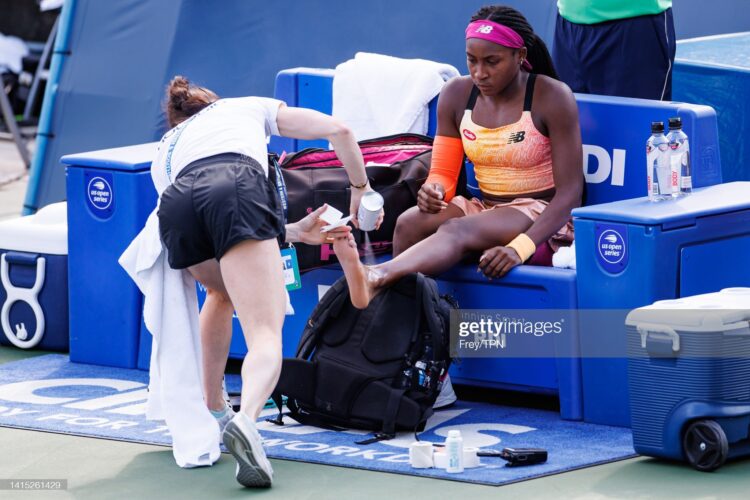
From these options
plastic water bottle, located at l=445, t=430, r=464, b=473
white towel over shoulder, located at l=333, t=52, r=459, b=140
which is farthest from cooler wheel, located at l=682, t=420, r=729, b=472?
white towel over shoulder, located at l=333, t=52, r=459, b=140

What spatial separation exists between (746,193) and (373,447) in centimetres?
157

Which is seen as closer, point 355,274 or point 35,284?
point 355,274

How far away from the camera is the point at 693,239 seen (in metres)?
5.00

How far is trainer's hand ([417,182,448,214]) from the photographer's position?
5473 millimetres

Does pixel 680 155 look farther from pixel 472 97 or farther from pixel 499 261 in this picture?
pixel 472 97

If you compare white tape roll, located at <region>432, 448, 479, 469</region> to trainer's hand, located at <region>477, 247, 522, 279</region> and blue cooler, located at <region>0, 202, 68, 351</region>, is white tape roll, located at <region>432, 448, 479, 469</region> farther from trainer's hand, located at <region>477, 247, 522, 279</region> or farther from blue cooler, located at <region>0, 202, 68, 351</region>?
blue cooler, located at <region>0, 202, 68, 351</region>

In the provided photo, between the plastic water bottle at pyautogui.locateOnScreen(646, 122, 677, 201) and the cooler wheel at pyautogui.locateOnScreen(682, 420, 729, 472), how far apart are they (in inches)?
38.6

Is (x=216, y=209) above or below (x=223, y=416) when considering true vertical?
above

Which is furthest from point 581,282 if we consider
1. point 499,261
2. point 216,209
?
Answer: point 216,209

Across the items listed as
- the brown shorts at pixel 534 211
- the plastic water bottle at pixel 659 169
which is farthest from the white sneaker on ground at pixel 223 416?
the plastic water bottle at pixel 659 169

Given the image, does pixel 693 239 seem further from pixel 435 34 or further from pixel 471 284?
pixel 435 34

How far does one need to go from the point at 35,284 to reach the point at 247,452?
245 cm

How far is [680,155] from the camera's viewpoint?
5195mm

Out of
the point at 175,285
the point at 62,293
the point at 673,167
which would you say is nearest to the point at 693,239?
the point at 673,167
